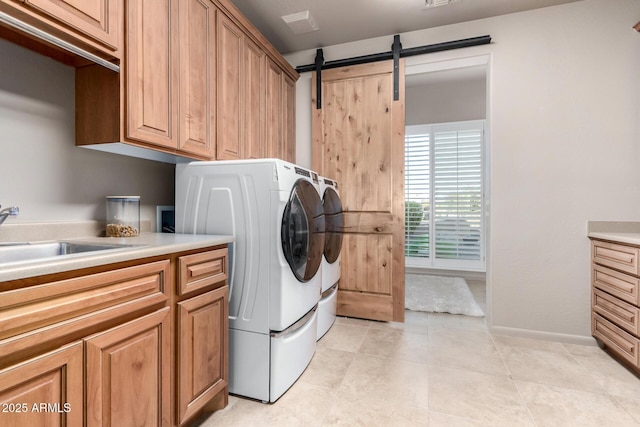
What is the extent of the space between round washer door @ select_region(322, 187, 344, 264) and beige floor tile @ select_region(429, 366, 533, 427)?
1.10 m

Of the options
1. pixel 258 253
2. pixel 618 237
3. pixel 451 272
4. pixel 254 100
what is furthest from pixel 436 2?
pixel 451 272

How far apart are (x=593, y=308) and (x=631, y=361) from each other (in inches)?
21.6

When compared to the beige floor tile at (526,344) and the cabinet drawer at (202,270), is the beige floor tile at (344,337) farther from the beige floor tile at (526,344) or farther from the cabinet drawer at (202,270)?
the cabinet drawer at (202,270)

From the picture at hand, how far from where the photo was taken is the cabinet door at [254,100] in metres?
2.30

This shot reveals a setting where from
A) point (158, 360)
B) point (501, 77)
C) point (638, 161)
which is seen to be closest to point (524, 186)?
point (638, 161)

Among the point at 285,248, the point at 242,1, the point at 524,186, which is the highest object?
the point at 242,1

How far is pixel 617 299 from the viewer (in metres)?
2.04

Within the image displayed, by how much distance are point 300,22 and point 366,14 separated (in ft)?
1.87

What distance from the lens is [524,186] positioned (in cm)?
252

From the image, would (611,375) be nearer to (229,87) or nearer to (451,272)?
(451,272)

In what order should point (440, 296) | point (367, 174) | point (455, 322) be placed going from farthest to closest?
point (440, 296), point (367, 174), point (455, 322)

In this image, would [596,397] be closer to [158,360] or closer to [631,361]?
[631,361]

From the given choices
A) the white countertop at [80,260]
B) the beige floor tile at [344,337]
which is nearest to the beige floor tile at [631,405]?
the beige floor tile at [344,337]

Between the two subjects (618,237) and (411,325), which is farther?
(411,325)
